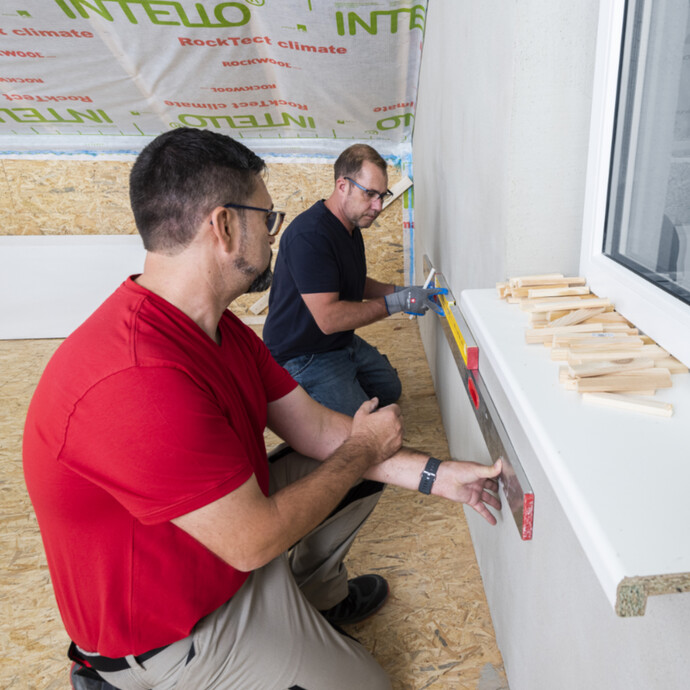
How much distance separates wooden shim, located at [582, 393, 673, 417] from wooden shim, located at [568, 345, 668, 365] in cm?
7

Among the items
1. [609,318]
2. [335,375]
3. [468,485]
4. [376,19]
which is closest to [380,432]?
[468,485]

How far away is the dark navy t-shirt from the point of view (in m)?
2.18

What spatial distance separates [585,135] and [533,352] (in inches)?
19.9

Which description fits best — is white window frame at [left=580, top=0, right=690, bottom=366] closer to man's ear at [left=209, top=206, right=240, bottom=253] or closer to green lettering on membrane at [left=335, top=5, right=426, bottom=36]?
man's ear at [left=209, top=206, right=240, bottom=253]

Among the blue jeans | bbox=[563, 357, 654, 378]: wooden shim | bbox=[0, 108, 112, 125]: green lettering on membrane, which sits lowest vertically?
the blue jeans

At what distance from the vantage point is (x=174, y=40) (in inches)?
104

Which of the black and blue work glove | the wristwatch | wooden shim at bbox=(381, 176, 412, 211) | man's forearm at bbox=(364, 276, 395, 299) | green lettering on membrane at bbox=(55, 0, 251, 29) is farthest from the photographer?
wooden shim at bbox=(381, 176, 412, 211)

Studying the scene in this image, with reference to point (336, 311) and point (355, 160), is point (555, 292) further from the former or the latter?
point (355, 160)

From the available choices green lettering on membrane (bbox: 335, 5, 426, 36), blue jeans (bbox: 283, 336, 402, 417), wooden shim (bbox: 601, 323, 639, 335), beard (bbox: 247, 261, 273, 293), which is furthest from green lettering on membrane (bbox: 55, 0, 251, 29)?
wooden shim (bbox: 601, 323, 639, 335)

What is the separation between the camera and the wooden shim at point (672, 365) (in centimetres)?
74

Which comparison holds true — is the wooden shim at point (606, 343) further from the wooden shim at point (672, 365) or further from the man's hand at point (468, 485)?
the man's hand at point (468, 485)

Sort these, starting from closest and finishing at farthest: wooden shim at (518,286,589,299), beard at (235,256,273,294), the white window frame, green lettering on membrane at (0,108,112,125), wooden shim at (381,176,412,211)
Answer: the white window frame, wooden shim at (518,286,589,299), beard at (235,256,273,294), green lettering on membrane at (0,108,112,125), wooden shim at (381,176,412,211)

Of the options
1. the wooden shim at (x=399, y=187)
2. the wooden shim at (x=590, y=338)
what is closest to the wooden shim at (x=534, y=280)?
the wooden shim at (x=590, y=338)

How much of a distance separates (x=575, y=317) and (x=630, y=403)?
249mm
